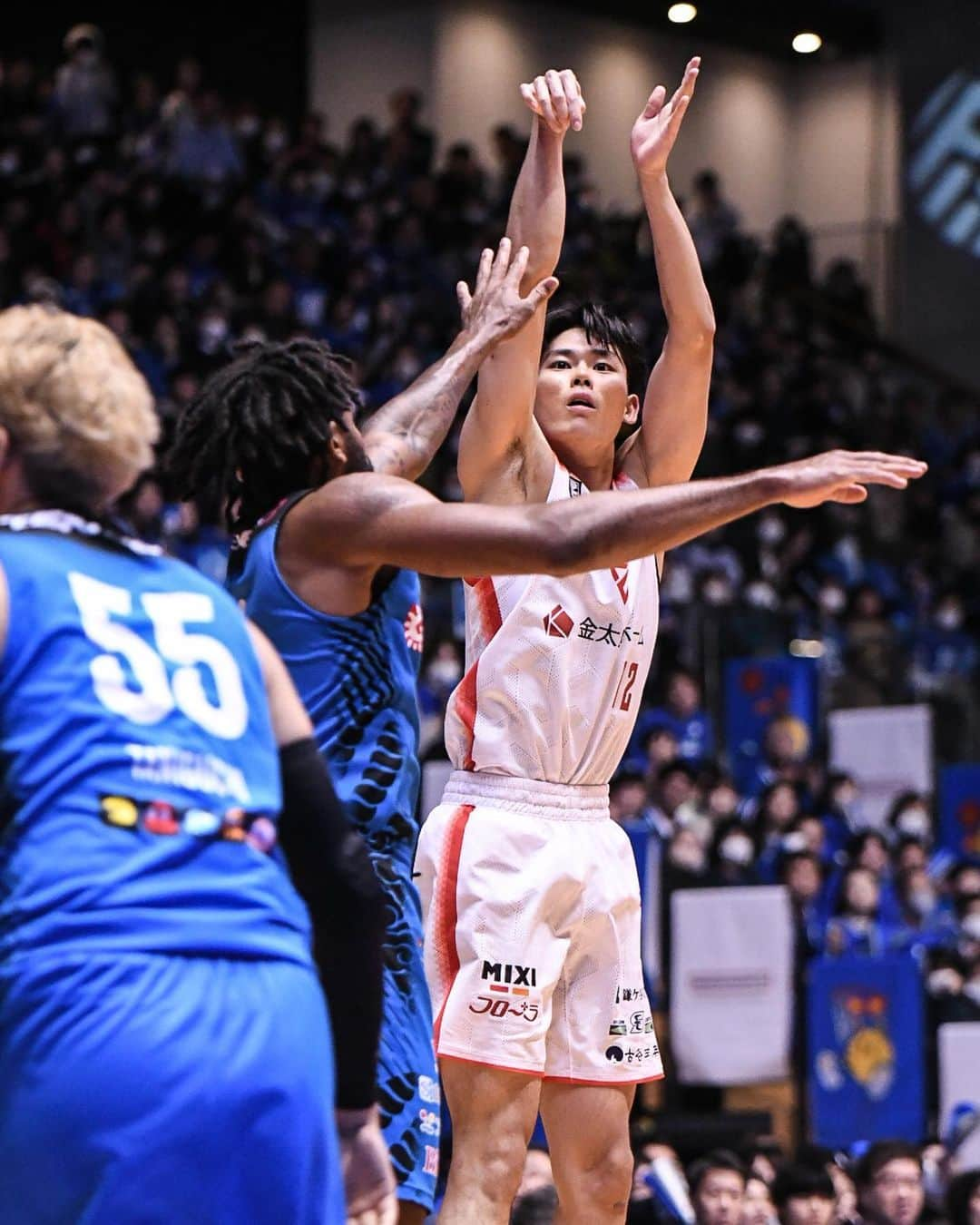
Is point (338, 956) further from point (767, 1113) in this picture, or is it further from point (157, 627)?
point (767, 1113)

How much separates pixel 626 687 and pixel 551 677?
0.23 meters

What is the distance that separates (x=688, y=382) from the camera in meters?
5.20

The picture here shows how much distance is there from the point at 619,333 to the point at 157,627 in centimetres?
281

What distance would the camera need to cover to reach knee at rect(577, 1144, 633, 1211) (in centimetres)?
474

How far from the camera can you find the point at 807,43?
25766mm

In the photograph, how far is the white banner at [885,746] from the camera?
47.5ft

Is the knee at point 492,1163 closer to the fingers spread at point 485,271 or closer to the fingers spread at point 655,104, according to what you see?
the fingers spread at point 485,271

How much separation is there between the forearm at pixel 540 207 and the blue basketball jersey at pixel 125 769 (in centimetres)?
247

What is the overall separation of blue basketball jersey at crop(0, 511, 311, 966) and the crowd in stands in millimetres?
5098

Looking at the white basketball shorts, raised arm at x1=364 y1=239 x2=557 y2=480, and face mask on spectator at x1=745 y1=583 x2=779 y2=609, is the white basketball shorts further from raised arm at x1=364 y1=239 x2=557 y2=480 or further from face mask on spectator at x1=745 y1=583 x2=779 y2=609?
face mask on spectator at x1=745 y1=583 x2=779 y2=609

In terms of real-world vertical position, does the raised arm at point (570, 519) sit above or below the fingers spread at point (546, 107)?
below

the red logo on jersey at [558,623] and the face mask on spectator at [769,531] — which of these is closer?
the red logo on jersey at [558,623]

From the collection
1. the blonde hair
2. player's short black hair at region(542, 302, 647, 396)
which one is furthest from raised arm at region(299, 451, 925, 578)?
player's short black hair at region(542, 302, 647, 396)

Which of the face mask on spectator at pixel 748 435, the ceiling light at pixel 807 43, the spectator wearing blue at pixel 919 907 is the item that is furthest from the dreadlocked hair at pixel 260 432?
the ceiling light at pixel 807 43
